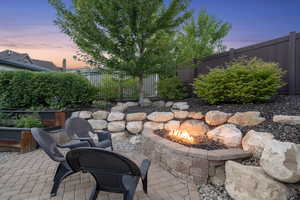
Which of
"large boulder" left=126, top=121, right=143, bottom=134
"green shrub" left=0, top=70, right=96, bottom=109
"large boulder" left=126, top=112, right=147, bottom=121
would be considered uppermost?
"green shrub" left=0, top=70, right=96, bottom=109

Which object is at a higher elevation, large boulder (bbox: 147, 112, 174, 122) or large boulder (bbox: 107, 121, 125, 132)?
large boulder (bbox: 147, 112, 174, 122)

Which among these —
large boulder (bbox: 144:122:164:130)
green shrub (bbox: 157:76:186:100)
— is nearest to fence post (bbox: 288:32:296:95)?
green shrub (bbox: 157:76:186:100)

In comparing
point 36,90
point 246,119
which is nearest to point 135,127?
point 246,119

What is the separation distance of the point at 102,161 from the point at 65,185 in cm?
145

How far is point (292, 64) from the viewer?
3.77 metres

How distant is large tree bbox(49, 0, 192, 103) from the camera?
414 centimetres

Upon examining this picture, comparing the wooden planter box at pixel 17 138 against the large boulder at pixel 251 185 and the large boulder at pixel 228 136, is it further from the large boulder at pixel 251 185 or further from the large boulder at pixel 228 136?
the large boulder at pixel 251 185

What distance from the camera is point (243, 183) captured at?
186cm

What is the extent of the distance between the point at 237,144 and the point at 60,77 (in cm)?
507

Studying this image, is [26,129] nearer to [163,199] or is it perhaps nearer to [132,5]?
[163,199]

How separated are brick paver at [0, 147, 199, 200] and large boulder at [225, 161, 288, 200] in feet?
1.54

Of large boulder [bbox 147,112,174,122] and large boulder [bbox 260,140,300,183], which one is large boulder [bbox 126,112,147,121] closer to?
large boulder [bbox 147,112,174,122]

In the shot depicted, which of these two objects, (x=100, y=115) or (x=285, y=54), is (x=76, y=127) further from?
(x=285, y=54)

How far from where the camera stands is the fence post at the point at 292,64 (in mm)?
3725
